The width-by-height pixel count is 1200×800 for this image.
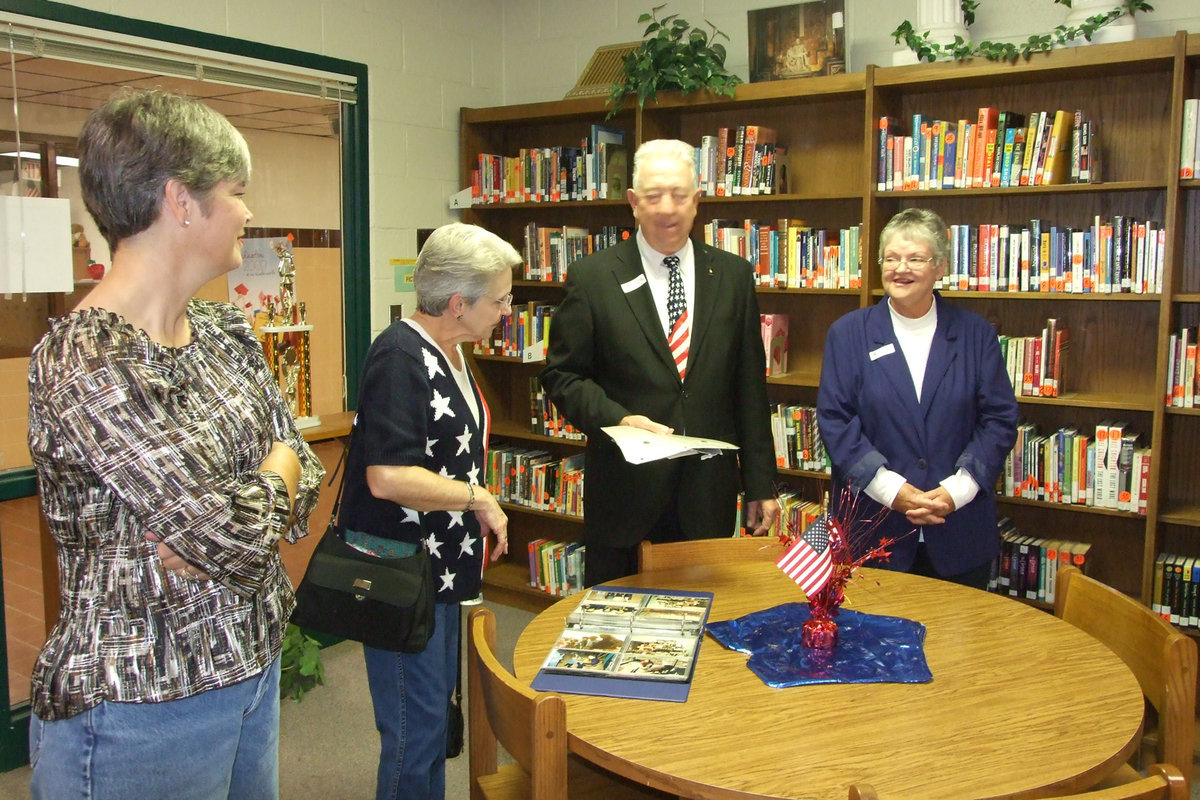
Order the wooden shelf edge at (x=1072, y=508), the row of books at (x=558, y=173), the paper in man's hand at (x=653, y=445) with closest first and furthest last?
1. the paper in man's hand at (x=653, y=445)
2. the wooden shelf edge at (x=1072, y=508)
3. the row of books at (x=558, y=173)

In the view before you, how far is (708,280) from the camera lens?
2.64m

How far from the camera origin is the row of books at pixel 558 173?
4.11 meters

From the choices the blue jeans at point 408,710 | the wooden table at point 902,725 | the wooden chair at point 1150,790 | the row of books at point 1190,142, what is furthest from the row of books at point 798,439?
the wooden chair at point 1150,790

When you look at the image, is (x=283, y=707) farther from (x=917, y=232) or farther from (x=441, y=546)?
(x=917, y=232)

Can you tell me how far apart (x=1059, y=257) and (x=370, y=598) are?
2.56m

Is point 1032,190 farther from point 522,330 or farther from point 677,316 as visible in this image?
point 522,330

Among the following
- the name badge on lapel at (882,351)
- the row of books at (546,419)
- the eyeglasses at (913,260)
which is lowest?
the row of books at (546,419)

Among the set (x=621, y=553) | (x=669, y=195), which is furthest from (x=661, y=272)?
(x=621, y=553)

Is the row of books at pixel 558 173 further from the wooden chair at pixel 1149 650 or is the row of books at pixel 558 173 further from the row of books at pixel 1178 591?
the wooden chair at pixel 1149 650

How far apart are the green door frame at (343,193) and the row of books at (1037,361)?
244 cm

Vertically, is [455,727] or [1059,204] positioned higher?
[1059,204]

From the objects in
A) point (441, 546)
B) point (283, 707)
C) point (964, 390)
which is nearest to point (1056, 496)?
point (964, 390)

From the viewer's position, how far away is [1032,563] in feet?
11.0

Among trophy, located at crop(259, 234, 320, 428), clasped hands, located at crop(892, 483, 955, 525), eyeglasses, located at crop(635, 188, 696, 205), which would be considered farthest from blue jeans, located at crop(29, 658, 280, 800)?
trophy, located at crop(259, 234, 320, 428)
